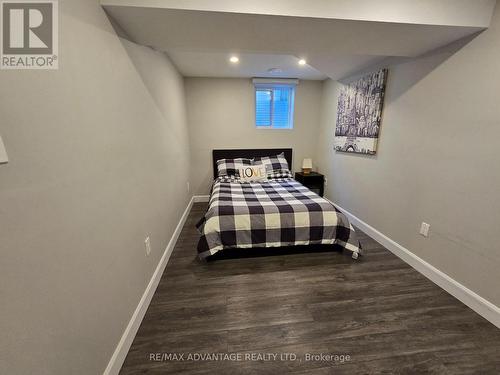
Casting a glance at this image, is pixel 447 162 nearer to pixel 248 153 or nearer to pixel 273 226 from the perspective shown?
pixel 273 226

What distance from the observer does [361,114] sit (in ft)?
9.27

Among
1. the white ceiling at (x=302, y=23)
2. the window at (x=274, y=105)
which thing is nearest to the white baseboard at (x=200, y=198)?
the window at (x=274, y=105)

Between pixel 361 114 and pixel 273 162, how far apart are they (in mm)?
1551

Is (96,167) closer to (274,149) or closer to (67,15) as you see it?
(67,15)

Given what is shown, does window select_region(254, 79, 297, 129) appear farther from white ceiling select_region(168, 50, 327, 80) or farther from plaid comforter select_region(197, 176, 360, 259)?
plaid comforter select_region(197, 176, 360, 259)

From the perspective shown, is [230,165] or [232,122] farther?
[232,122]

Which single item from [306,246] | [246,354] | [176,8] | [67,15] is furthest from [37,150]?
[306,246]

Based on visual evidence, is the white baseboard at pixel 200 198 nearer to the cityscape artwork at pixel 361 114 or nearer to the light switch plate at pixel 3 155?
the cityscape artwork at pixel 361 114

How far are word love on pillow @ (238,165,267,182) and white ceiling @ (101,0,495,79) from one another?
6.31 ft

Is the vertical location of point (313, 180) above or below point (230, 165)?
below

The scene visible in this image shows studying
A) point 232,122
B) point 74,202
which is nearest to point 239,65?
point 232,122

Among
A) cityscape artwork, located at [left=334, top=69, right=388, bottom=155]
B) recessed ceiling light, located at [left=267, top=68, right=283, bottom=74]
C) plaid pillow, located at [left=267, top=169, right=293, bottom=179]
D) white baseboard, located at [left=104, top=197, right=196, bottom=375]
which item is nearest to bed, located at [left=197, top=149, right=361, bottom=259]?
white baseboard, located at [left=104, top=197, right=196, bottom=375]

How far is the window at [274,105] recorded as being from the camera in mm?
4008

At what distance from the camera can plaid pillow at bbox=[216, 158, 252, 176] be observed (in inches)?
147
